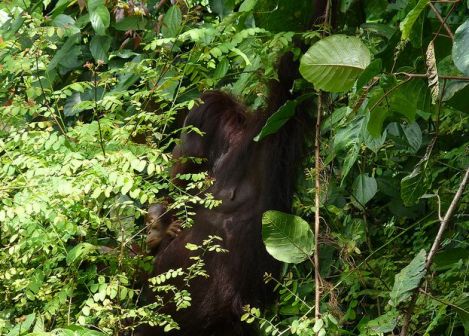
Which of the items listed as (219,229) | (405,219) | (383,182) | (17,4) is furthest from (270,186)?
(17,4)

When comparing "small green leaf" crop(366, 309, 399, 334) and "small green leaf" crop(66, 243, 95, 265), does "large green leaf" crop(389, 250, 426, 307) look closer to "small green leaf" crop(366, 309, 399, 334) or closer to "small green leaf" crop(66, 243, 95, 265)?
"small green leaf" crop(366, 309, 399, 334)

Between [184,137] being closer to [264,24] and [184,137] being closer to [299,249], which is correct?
[264,24]

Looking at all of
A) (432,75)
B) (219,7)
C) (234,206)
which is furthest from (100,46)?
(432,75)

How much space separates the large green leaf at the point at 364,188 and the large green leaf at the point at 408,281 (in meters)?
1.02

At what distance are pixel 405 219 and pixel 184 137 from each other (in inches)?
35.8

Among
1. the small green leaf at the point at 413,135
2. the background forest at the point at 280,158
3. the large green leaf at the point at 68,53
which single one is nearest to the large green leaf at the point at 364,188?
the background forest at the point at 280,158

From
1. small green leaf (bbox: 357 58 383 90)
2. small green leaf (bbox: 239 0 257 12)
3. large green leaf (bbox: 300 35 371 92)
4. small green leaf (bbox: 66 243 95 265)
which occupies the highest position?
small green leaf (bbox: 357 58 383 90)

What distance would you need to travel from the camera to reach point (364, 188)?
271cm

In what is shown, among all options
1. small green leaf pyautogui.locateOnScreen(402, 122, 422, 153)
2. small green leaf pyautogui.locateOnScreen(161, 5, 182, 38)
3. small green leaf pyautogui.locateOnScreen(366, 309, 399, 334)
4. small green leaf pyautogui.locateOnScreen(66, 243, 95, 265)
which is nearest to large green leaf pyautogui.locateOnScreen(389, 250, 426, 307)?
small green leaf pyautogui.locateOnScreen(366, 309, 399, 334)

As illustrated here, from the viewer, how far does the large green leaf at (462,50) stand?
141 cm

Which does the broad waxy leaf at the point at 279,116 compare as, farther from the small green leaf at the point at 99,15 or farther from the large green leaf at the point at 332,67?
the small green leaf at the point at 99,15

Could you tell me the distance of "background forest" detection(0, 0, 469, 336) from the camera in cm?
185

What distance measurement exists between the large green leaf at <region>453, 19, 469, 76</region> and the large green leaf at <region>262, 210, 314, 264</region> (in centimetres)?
75

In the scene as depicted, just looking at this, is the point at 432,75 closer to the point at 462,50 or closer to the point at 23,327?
the point at 462,50
